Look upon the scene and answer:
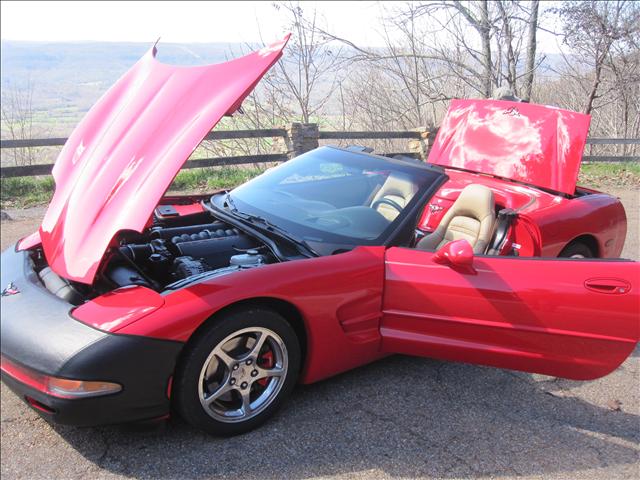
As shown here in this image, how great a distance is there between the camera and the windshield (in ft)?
10.4

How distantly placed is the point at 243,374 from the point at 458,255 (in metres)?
1.22

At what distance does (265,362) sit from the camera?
266 cm

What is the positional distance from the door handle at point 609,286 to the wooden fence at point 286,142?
585cm

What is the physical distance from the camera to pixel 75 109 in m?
24.2

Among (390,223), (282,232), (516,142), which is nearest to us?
(282,232)

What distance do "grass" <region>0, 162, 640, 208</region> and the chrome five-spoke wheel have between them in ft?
12.4

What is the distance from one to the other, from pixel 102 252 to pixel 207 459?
1.04m

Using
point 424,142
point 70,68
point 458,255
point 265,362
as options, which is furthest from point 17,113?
point 70,68

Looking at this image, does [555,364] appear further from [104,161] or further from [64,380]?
[104,161]

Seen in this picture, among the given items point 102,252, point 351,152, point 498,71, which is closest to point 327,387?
point 102,252

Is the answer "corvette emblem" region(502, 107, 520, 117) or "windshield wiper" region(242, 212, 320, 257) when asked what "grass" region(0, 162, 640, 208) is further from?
"corvette emblem" region(502, 107, 520, 117)

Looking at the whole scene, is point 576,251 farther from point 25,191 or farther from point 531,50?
point 531,50

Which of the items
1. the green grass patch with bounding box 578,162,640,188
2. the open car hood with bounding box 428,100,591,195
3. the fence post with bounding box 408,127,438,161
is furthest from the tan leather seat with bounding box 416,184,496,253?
the green grass patch with bounding box 578,162,640,188

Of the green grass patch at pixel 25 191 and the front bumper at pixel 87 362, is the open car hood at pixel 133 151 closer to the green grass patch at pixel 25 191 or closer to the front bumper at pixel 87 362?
the front bumper at pixel 87 362
